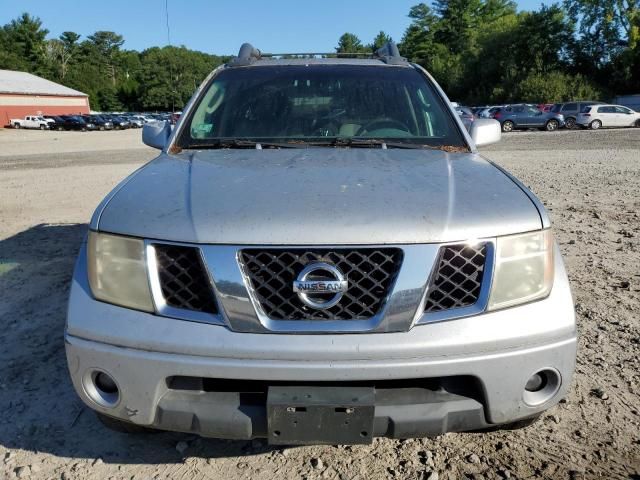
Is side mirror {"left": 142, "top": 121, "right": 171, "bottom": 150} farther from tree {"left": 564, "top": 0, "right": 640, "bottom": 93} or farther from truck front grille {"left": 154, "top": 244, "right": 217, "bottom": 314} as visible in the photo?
tree {"left": 564, "top": 0, "right": 640, "bottom": 93}

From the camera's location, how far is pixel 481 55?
201ft

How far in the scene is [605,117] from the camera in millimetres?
29828

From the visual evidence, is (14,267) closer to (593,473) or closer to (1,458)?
(1,458)

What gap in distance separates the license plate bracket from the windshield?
1.59 metres

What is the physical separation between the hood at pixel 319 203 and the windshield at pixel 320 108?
24.2 inches

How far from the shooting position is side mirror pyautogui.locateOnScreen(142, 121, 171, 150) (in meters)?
3.46

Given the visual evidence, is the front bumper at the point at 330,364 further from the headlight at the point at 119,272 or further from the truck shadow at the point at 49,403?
the truck shadow at the point at 49,403

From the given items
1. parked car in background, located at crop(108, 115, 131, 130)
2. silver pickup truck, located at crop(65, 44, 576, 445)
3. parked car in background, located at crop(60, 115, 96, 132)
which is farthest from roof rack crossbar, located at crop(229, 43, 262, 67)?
parked car in background, located at crop(108, 115, 131, 130)

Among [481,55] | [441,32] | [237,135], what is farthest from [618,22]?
[237,135]

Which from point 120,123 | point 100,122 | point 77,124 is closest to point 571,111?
point 100,122

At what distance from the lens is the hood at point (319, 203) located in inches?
76.9

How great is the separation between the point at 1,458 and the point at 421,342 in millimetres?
1973

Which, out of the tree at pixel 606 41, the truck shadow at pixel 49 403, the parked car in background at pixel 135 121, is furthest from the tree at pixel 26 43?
the truck shadow at pixel 49 403

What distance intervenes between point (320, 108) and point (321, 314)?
181 centimetres
